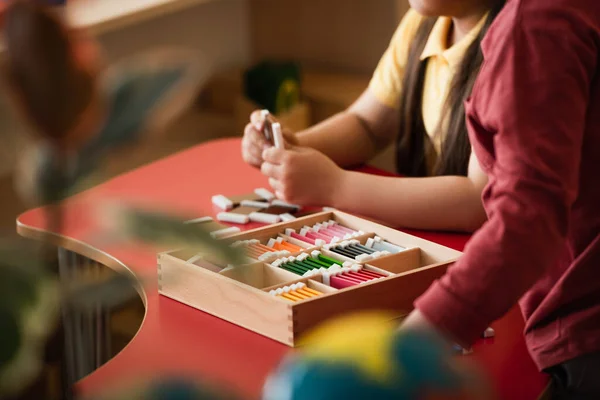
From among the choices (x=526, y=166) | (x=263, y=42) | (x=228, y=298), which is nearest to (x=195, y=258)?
(x=228, y=298)

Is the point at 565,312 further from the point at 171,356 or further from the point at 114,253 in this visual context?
the point at 114,253

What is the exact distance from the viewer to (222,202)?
52.5 inches

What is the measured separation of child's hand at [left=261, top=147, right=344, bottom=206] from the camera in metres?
1.28

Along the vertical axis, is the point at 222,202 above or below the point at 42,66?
below

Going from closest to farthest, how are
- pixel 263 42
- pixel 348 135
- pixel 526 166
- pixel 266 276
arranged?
pixel 526 166 < pixel 266 276 < pixel 348 135 < pixel 263 42

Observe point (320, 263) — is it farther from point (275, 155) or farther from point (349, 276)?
point (275, 155)

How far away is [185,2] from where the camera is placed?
84.7 inches

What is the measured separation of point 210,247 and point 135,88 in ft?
0.19

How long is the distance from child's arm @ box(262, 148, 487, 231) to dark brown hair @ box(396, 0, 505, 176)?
130 millimetres

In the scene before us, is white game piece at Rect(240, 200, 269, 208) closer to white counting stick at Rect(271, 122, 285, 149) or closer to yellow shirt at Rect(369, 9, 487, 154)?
white counting stick at Rect(271, 122, 285, 149)

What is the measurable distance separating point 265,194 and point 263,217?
0.09m

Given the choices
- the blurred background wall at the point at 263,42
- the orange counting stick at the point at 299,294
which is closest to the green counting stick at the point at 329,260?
the orange counting stick at the point at 299,294

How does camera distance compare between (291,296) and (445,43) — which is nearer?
(291,296)

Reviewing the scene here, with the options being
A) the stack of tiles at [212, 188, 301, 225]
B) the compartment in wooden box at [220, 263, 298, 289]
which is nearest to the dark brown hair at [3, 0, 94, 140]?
the compartment in wooden box at [220, 263, 298, 289]
